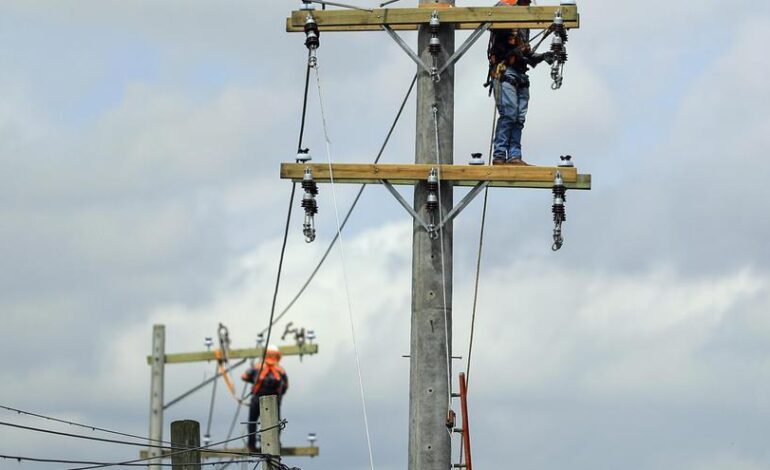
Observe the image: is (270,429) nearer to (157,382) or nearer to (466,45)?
(466,45)

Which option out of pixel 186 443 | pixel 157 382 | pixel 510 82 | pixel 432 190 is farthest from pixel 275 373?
pixel 186 443

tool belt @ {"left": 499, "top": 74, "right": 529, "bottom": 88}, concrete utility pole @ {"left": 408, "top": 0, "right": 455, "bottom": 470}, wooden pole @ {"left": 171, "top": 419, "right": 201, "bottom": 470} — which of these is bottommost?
wooden pole @ {"left": 171, "top": 419, "right": 201, "bottom": 470}

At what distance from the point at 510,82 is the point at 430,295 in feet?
7.08

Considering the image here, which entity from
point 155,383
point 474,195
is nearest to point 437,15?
point 474,195

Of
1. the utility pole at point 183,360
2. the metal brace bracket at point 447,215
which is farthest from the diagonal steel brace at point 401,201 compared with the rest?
the utility pole at point 183,360

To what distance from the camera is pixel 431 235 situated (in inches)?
707

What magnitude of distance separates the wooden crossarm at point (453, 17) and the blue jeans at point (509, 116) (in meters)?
0.69

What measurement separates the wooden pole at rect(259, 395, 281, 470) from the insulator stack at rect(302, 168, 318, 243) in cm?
145

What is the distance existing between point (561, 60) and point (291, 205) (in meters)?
2.70

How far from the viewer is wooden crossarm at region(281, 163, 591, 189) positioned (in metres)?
17.9

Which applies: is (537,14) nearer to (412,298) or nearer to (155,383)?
(412,298)

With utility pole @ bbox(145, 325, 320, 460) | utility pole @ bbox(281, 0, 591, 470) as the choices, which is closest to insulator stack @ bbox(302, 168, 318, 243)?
utility pole @ bbox(281, 0, 591, 470)

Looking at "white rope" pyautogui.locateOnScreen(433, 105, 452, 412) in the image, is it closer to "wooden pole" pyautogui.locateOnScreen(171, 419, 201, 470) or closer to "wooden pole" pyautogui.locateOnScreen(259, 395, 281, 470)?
"wooden pole" pyautogui.locateOnScreen(259, 395, 281, 470)

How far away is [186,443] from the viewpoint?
680 inches
